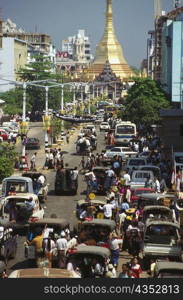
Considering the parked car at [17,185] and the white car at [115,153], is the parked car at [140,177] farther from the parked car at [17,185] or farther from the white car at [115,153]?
the white car at [115,153]

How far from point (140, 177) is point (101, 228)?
491 inches

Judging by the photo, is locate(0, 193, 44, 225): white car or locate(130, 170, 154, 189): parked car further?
locate(130, 170, 154, 189): parked car

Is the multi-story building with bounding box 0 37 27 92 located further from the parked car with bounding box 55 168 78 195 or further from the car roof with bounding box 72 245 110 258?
the car roof with bounding box 72 245 110 258

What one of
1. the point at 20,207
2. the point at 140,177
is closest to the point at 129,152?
the point at 140,177

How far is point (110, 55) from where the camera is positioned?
18412 centimetres

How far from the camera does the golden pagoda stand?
18150 centimetres

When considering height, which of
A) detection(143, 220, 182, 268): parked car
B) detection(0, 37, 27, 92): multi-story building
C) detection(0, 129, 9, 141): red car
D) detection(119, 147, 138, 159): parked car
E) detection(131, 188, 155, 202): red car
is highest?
detection(0, 37, 27, 92): multi-story building

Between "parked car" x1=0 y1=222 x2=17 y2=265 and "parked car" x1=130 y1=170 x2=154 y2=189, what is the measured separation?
1131 cm

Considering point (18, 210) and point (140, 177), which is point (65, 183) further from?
point (18, 210)

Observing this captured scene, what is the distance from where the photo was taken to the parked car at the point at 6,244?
2230 cm

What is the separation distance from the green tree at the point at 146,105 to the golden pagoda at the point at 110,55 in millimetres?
99018

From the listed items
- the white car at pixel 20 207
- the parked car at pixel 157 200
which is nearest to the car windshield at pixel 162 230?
the white car at pixel 20 207

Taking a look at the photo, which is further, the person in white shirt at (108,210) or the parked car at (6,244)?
the person in white shirt at (108,210)

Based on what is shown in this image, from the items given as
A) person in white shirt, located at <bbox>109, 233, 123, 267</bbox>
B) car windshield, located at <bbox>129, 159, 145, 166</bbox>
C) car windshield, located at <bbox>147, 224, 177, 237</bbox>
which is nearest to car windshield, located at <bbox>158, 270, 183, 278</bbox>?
person in white shirt, located at <bbox>109, 233, 123, 267</bbox>
